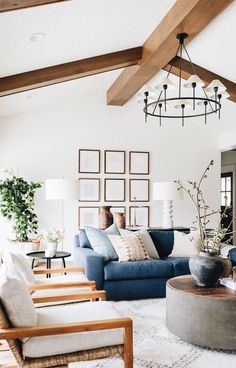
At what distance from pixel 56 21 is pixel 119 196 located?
163 inches

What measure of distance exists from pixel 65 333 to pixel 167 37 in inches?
141

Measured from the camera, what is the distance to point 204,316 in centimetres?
286

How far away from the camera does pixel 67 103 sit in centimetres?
706

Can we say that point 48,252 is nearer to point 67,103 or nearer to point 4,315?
point 4,315

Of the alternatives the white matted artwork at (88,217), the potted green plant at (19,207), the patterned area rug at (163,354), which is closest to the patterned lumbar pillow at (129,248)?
the patterned area rug at (163,354)

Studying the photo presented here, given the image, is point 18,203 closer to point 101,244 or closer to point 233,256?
point 101,244

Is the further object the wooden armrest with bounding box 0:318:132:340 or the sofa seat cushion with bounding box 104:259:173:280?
the sofa seat cushion with bounding box 104:259:173:280

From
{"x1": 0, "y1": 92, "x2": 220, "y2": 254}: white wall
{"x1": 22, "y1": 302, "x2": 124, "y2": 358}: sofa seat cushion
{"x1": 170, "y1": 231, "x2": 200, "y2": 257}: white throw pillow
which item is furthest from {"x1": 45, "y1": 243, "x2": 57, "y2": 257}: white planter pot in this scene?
{"x1": 0, "y1": 92, "x2": 220, "y2": 254}: white wall

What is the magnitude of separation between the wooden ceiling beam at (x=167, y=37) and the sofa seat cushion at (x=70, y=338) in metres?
3.04

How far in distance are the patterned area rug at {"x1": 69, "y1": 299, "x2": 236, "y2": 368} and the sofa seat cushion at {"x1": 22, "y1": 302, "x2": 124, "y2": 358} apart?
0.48m

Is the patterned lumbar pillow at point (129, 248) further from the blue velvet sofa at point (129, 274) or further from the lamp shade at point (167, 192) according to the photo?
the lamp shade at point (167, 192)

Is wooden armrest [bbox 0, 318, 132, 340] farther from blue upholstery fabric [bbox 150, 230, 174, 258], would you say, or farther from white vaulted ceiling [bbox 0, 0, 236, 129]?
blue upholstery fabric [bbox 150, 230, 174, 258]

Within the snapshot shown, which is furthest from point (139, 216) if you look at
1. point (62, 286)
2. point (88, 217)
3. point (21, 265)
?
point (21, 265)

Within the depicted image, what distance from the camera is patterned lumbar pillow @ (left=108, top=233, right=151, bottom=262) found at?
4.40 m
